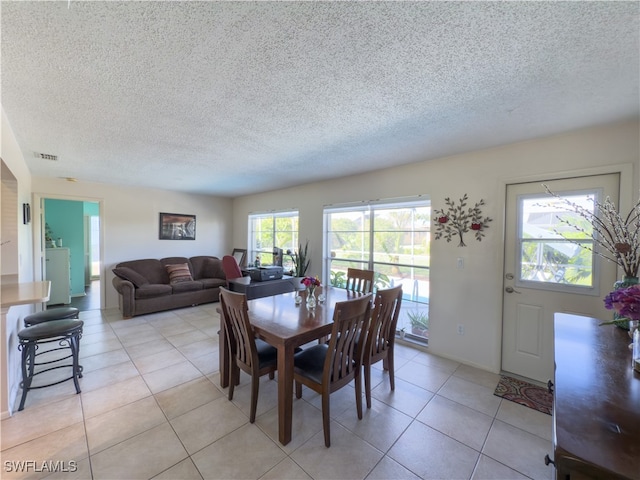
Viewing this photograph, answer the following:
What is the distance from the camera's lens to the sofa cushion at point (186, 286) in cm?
481

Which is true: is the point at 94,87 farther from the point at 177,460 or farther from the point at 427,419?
the point at 427,419

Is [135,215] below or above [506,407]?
above

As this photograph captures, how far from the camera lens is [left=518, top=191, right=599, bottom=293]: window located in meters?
2.25

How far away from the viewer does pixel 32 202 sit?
4.14 metres

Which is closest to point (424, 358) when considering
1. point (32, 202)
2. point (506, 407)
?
point (506, 407)

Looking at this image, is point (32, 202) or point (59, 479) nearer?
point (59, 479)

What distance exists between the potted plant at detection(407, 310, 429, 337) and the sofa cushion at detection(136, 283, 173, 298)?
13.8 ft

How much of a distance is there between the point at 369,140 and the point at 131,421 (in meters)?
3.10

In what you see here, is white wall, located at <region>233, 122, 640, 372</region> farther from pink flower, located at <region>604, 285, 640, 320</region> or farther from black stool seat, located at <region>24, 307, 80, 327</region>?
black stool seat, located at <region>24, 307, 80, 327</region>

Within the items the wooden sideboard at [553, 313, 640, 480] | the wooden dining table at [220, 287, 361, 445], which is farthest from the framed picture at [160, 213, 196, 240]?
the wooden sideboard at [553, 313, 640, 480]

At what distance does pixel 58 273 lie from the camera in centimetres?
517

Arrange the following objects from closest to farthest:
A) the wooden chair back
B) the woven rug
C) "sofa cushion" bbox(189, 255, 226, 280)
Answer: the wooden chair back < the woven rug < "sofa cushion" bbox(189, 255, 226, 280)

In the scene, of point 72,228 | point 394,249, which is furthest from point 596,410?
point 72,228

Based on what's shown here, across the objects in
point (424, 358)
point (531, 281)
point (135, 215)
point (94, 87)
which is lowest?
point (424, 358)
